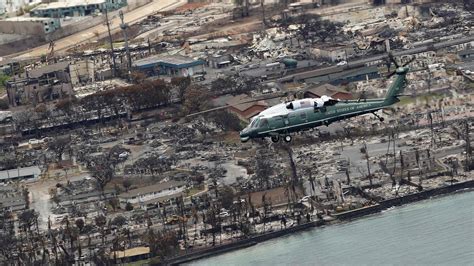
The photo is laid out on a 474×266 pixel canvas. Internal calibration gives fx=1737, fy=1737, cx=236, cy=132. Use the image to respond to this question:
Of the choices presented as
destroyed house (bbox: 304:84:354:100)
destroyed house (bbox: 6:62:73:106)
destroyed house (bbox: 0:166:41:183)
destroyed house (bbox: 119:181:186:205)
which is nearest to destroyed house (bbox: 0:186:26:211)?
destroyed house (bbox: 0:166:41:183)

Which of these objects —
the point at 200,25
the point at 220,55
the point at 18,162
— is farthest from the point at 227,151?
the point at 200,25

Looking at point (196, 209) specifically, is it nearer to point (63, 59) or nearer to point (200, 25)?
point (63, 59)

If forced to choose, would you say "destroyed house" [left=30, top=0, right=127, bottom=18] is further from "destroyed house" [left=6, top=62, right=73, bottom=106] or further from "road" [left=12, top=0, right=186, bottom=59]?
"destroyed house" [left=6, top=62, right=73, bottom=106]

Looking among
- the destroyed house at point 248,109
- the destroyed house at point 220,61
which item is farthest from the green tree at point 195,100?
the destroyed house at point 220,61

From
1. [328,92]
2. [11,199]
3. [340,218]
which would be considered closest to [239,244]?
[340,218]

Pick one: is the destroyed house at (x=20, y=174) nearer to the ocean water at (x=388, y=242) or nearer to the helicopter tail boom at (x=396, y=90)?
the ocean water at (x=388, y=242)
